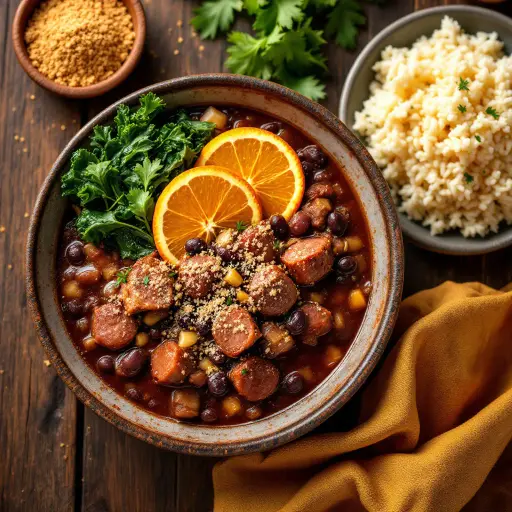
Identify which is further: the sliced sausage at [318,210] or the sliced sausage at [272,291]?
the sliced sausage at [318,210]

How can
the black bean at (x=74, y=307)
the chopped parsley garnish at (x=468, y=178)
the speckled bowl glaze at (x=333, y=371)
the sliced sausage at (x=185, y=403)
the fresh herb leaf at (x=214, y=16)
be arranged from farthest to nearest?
the fresh herb leaf at (x=214, y=16) < the chopped parsley garnish at (x=468, y=178) < the black bean at (x=74, y=307) < the sliced sausage at (x=185, y=403) < the speckled bowl glaze at (x=333, y=371)

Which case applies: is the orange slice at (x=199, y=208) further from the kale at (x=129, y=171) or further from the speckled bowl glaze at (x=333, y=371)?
the speckled bowl glaze at (x=333, y=371)

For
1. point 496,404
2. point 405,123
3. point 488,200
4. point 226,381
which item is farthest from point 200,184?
point 496,404

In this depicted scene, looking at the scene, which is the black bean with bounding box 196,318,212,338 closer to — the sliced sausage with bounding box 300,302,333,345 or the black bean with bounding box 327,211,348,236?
the sliced sausage with bounding box 300,302,333,345

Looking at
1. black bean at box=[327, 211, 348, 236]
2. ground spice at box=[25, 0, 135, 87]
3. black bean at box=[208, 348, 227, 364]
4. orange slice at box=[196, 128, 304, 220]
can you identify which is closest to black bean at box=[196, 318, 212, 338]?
black bean at box=[208, 348, 227, 364]

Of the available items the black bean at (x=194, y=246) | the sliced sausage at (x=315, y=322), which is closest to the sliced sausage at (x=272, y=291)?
the sliced sausage at (x=315, y=322)

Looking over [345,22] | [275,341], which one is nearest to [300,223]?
[275,341]

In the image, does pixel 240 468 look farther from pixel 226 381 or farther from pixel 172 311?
pixel 172 311
